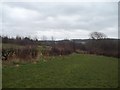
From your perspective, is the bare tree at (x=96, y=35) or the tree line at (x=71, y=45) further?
the bare tree at (x=96, y=35)

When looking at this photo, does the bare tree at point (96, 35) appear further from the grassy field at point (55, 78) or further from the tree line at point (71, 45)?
the grassy field at point (55, 78)

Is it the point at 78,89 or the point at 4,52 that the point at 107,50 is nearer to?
the point at 4,52

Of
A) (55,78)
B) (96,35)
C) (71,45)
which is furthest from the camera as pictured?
(96,35)

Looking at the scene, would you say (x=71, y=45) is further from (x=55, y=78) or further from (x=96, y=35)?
(x=55, y=78)

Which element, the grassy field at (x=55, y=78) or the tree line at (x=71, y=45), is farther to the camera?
the tree line at (x=71, y=45)

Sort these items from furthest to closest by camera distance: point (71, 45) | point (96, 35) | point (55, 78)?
point (96, 35)
point (71, 45)
point (55, 78)

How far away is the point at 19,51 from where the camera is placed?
24.0 m

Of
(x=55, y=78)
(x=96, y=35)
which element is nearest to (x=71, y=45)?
(x=96, y=35)

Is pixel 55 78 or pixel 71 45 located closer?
pixel 55 78

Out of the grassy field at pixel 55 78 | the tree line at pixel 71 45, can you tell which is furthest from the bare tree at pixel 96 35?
the grassy field at pixel 55 78

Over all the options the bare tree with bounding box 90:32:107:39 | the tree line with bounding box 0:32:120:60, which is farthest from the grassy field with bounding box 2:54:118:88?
the bare tree with bounding box 90:32:107:39

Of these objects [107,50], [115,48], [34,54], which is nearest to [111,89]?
[34,54]

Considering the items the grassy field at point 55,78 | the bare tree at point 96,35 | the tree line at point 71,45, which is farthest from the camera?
the bare tree at point 96,35

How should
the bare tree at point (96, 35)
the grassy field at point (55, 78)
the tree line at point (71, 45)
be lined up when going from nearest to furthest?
Answer: the grassy field at point (55, 78)
the tree line at point (71, 45)
the bare tree at point (96, 35)
